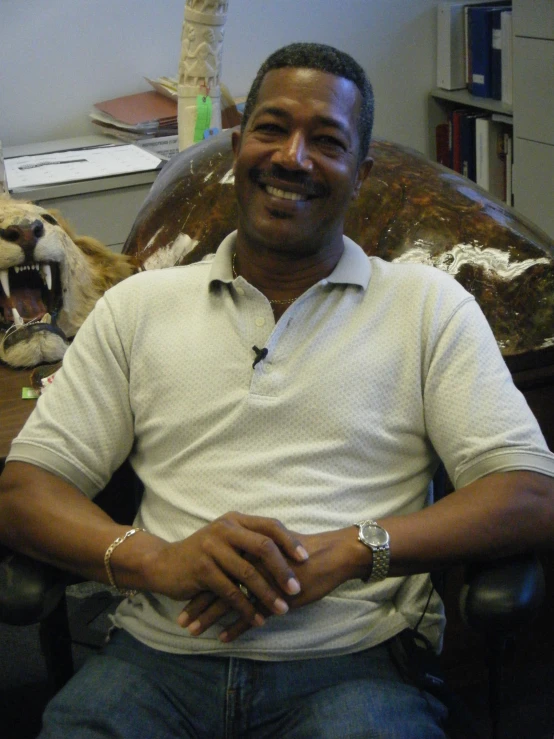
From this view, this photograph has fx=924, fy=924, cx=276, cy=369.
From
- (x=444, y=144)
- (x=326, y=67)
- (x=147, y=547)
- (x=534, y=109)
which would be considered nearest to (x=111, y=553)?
(x=147, y=547)

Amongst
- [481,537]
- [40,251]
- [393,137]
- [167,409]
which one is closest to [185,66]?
[40,251]

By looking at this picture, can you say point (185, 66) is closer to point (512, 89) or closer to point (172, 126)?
point (172, 126)

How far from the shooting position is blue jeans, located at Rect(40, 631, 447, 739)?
109 cm

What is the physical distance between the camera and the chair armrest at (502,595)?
3.44ft

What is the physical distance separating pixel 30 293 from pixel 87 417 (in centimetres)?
43

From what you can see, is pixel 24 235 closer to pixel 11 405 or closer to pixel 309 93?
pixel 11 405

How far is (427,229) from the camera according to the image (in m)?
1.62

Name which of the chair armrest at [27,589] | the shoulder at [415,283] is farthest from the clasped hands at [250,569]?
the shoulder at [415,283]

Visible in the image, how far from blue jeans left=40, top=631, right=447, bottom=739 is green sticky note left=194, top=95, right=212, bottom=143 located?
1.42 metres

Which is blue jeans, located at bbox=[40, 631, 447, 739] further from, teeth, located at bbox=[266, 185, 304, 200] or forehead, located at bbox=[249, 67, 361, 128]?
forehead, located at bbox=[249, 67, 361, 128]

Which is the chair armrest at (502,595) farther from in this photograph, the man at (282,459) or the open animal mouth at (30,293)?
the open animal mouth at (30,293)

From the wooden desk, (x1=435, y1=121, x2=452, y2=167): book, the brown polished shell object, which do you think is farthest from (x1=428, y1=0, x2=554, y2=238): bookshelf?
the wooden desk

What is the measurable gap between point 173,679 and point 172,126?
2239 mm

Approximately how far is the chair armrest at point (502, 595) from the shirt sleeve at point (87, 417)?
52 centimetres
